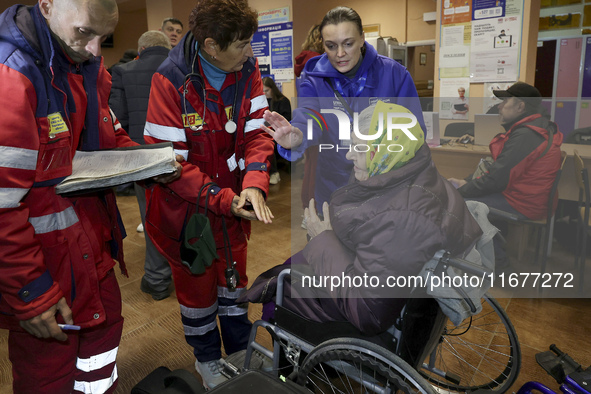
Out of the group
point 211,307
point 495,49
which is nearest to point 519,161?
point 211,307

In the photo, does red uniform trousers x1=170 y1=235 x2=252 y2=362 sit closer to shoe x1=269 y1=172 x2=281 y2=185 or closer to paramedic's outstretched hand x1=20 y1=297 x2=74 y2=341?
paramedic's outstretched hand x1=20 y1=297 x2=74 y2=341

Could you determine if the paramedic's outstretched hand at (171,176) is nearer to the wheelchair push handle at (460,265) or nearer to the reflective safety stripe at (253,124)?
the reflective safety stripe at (253,124)

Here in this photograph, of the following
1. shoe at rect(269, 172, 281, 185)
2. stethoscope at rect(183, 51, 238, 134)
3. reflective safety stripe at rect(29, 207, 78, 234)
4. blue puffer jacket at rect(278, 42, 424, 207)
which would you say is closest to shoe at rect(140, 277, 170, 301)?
stethoscope at rect(183, 51, 238, 134)

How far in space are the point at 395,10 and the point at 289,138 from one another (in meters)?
8.27

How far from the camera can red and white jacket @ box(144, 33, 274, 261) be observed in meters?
1.58

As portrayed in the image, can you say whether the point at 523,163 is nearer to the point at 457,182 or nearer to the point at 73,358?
the point at 457,182

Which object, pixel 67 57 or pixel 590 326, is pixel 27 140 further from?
pixel 590 326

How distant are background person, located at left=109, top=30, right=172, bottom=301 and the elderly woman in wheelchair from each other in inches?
66.0

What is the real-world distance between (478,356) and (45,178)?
192cm

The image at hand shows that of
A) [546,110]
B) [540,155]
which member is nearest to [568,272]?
[540,155]

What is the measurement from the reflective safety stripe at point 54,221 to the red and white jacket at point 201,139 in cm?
43

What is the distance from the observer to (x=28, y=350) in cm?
124

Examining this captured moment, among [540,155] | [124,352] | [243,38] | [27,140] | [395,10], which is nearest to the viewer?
[27,140]

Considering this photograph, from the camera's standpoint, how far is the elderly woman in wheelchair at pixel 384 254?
1056 millimetres
